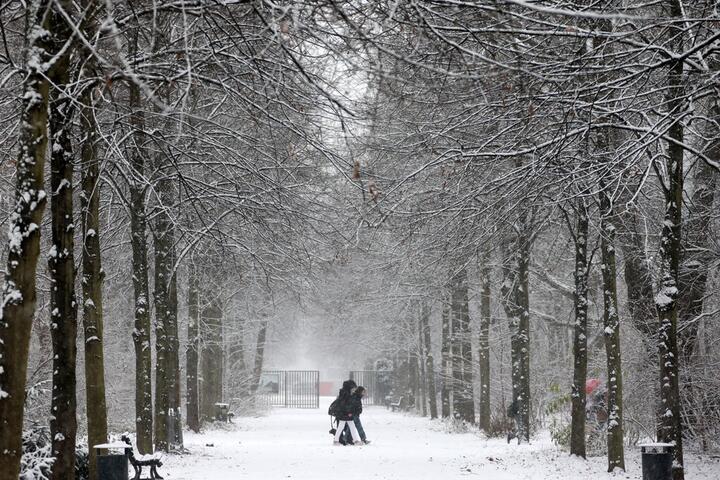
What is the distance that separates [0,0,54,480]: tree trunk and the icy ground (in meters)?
7.17

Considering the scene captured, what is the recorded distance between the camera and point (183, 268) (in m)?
21.0

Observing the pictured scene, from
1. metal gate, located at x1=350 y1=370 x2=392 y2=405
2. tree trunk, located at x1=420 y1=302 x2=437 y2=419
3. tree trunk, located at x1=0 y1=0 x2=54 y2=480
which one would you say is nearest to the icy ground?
tree trunk, located at x1=0 y1=0 x2=54 y2=480

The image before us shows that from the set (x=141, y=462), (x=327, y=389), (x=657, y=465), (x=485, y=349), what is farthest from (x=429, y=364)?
(x=327, y=389)

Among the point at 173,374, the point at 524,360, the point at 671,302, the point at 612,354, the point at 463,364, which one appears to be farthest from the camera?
the point at 463,364

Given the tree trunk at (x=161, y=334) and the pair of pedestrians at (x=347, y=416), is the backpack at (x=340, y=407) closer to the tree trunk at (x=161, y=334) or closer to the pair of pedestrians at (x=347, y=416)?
the pair of pedestrians at (x=347, y=416)

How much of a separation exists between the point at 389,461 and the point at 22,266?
11478 mm

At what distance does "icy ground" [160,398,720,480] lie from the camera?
14.3 metres

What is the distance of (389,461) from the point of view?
1723 cm

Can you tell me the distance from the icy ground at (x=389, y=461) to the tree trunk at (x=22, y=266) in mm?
7174

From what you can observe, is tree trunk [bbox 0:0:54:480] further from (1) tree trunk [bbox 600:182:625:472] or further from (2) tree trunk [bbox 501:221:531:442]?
(2) tree trunk [bbox 501:221:531:442]

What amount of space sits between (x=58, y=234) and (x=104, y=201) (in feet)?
22.8

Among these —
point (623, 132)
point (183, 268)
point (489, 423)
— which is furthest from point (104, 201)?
point (489, 423)

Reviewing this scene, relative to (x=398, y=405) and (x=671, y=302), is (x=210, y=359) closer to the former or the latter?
(x=398, y=405)

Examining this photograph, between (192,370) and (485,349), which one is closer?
(192,370)
